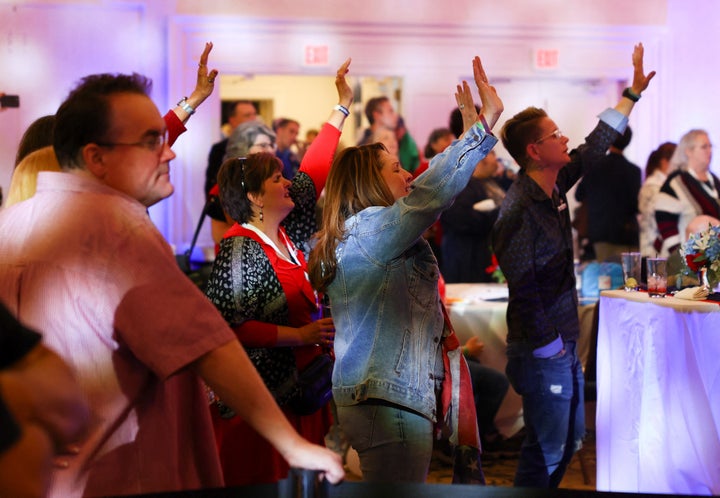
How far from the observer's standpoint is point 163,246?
1.65 meters

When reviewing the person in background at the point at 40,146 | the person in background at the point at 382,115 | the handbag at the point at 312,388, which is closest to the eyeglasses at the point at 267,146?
the person in background at the point at 40,146

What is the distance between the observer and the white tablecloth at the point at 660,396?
3379 millimetres

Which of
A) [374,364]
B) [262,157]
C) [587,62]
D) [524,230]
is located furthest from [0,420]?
[587,62]

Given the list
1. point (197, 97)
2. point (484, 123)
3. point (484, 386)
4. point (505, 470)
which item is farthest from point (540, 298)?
point (505, 470)

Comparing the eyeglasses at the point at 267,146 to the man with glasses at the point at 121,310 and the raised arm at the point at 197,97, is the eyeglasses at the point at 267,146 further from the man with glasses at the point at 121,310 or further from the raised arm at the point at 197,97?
the man with glasses at the point at 121,310

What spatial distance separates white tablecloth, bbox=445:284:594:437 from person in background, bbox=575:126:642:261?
213 cm

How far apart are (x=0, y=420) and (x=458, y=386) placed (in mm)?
1975

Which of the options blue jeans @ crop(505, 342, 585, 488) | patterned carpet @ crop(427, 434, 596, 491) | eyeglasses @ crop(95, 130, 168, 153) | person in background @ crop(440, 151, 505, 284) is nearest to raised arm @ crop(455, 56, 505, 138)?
eyeglasses @ crop(95, 130, 168, 153)

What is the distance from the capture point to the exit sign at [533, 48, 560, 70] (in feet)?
27.9

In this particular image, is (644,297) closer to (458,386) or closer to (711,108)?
(458,386)

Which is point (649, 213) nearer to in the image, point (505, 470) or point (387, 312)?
point (505, 470)

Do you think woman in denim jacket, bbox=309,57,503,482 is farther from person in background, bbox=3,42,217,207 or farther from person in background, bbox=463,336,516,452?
person in background, bbox=463,336,516,452

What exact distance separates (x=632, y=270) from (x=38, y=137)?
8.03 ft

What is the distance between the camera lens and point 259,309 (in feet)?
10.3
